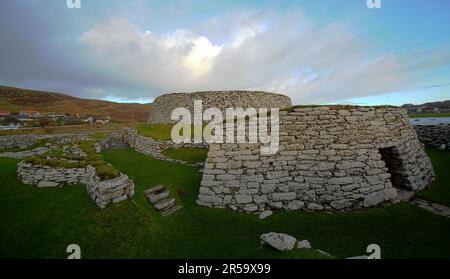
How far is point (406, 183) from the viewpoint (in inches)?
315

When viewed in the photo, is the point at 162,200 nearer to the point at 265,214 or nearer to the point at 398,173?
the point at 265,214

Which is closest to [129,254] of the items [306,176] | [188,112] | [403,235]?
[306,176]

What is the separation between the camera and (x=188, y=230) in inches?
231

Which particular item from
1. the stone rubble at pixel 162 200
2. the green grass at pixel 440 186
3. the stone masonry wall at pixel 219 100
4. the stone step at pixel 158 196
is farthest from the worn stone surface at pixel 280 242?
the stone masonry wall at pixel 219 100

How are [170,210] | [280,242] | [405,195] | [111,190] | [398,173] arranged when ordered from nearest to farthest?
1. [280,242]
2. [111,190]
3. [170,210]
4. [405,195]
5. [398,173]

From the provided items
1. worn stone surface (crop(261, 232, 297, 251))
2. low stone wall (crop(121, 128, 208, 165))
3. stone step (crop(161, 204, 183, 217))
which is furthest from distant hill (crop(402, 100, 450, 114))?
stone step (crop(161, 204, 183, 217))

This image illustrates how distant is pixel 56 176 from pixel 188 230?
262 inches

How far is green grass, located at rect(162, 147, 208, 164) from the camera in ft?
39.4

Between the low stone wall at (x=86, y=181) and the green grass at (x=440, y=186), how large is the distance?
10924mm

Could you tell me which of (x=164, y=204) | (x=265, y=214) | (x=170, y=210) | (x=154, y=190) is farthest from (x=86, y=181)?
(x=265, y=214)

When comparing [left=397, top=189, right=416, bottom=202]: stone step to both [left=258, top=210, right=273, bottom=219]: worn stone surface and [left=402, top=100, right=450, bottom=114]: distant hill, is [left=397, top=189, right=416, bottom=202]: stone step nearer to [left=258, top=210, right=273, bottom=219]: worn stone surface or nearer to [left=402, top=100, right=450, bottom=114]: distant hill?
[left=258, top=210, right=273, bottom=219]: worn stone surface
